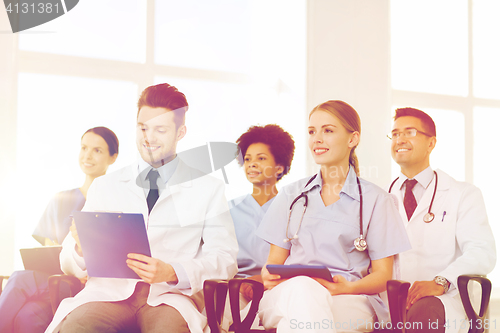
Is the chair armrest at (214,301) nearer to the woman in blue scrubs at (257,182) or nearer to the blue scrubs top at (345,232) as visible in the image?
the blue scrubs top at (345,232)

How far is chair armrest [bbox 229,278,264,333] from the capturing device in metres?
1.64

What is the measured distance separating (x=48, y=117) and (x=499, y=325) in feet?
11.5

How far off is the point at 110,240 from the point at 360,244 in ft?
3.22

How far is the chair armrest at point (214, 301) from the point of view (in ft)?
5.27

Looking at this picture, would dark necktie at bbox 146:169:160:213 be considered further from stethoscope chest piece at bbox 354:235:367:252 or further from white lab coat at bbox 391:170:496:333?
white lab coat at bbox 391:170:496:333

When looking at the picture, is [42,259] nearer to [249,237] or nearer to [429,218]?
[249,237]

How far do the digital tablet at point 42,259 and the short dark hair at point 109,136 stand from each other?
0.68 m

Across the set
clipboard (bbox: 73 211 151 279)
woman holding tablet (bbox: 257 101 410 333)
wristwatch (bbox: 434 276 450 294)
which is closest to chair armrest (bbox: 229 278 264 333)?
woman holding tablet (bbox: 257 101 410 333)

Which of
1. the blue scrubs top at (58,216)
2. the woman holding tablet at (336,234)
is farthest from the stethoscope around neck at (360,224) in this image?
the blue scrubs top at (58,216)

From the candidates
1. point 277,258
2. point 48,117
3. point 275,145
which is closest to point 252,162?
point 275,145

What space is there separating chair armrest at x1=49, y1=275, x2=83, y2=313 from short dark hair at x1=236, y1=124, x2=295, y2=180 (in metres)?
1.21

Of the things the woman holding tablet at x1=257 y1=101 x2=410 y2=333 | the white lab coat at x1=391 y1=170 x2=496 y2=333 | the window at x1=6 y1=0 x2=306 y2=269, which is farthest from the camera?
the window at x1=6 y1=0 x2=306 y2=269

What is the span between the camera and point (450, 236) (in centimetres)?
219

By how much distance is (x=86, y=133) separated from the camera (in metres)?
2.62
